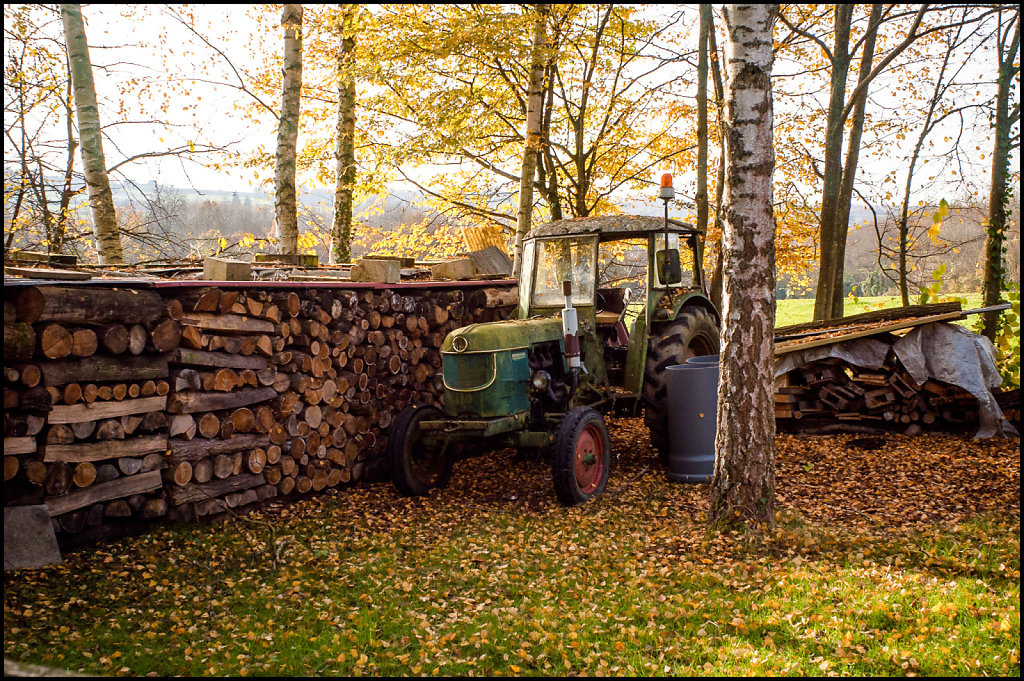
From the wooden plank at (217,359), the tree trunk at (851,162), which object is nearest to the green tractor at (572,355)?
the wooden plank at (217,359)

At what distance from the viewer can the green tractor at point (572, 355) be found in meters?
5.82

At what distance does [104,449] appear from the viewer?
14.9ft

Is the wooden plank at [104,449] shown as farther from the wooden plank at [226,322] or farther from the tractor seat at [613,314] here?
the tractor seat at [613,314]

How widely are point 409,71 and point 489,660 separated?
31.3ft

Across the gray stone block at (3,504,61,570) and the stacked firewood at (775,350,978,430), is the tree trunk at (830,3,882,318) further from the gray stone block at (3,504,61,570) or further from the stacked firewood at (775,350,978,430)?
the gray stone block at (3,504,61,570)

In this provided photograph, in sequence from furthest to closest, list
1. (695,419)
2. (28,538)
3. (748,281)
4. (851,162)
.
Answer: (851,162) < (695,419) < (748,281) < (28,538)

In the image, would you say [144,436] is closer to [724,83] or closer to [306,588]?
[306,588]

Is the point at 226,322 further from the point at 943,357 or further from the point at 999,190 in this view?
the point at 999,190

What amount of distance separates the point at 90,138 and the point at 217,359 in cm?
457

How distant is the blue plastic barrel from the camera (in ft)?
20.3

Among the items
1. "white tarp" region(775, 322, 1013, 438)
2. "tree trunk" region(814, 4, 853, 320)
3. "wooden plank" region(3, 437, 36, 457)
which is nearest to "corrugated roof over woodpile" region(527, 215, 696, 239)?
"white tarp" region(775, 322, 1013, 438)

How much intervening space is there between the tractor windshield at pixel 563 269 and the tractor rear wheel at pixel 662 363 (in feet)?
2.70

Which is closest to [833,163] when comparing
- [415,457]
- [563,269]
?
[563,269]

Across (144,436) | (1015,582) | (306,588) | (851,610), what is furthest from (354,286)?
(1015,582)
